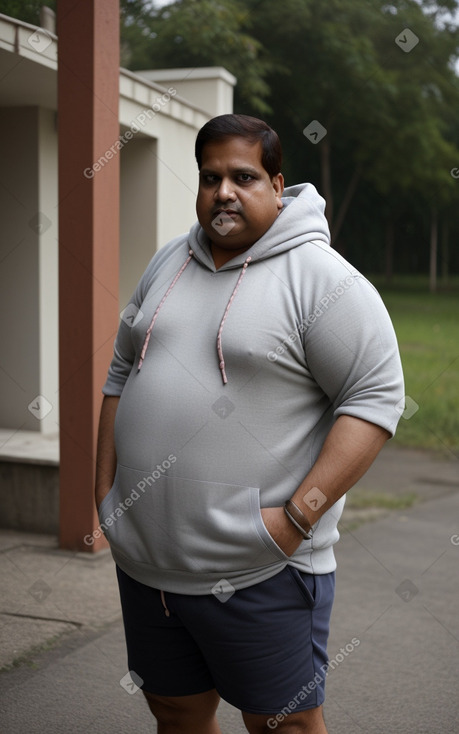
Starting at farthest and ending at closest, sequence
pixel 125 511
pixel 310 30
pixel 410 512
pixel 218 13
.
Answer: pixel 310 30, pixel 218 13, pixel 410 512, pixel 125 511

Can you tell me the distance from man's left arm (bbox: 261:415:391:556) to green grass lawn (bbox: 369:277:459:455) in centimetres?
791

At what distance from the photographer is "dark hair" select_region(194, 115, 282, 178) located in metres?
2.02

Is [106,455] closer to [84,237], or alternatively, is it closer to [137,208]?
[84,237]

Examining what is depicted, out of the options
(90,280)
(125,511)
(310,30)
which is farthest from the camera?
(310,30)

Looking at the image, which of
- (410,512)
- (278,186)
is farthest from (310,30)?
(278,186)

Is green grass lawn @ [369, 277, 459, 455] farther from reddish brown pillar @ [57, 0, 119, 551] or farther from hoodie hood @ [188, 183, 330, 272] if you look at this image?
hoodie hood @ [188, 183, 330, 272]

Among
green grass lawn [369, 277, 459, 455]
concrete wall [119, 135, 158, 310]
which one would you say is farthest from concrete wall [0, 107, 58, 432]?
green grass lawn [369, 277, 459, 455]

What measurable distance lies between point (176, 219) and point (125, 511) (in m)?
5.96

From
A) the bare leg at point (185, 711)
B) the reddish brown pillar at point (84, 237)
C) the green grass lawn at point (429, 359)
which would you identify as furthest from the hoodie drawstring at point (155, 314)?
the green grass lawn at point (429, 359)

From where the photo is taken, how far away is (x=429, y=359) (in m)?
18.6

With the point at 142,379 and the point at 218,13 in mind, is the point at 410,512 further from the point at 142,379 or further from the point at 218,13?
the point at 218,13

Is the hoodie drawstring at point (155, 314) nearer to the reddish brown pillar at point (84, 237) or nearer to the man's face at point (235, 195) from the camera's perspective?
the man's face at point (235, 195)

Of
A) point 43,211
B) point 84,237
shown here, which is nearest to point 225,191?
point 84,237

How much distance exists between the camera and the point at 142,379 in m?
2.11
